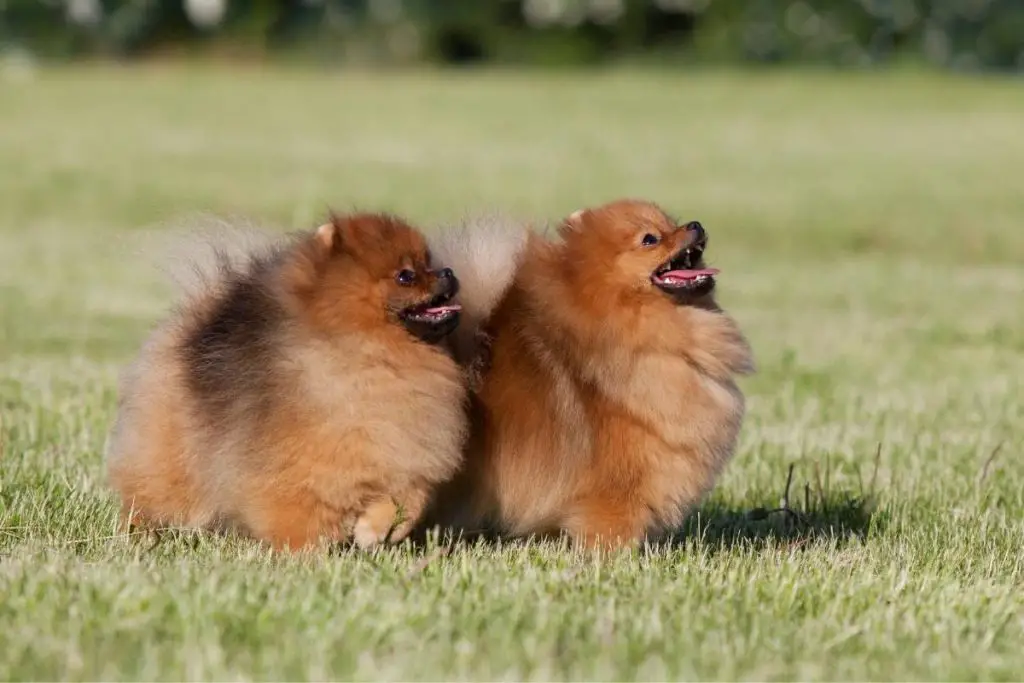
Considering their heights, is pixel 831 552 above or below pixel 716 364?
below

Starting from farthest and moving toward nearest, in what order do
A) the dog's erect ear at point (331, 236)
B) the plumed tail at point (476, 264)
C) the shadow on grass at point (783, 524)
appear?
1. the shadow on grass at point (783, 524)
2. the plumed tail at point (476, 264)
3. the dog's erect ear at point (331, 236)

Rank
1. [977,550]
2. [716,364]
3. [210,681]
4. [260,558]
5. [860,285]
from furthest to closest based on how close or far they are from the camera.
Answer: [860,285]
[977,550]
[716,364]
[260,558]
[210,681]

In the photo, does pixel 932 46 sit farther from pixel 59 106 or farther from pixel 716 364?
pixel 716 364

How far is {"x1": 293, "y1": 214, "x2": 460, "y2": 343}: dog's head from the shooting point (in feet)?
16.6

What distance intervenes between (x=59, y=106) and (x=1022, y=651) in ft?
95.8

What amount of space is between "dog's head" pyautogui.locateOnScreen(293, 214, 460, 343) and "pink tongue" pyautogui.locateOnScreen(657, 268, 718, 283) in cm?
75

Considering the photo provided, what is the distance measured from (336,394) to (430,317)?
0.39m

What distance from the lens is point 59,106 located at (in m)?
31.1

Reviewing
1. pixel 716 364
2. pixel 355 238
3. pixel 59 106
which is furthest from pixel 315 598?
pixel 59 106

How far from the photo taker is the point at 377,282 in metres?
5.08

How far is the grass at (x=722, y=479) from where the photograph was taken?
415 centimetres

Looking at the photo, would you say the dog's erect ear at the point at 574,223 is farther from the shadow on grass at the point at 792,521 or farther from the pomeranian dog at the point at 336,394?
the shadow on grass at the point at 792,521

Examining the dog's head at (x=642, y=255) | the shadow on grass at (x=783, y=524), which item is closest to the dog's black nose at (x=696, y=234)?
the dog's head at (x=642, y=255)

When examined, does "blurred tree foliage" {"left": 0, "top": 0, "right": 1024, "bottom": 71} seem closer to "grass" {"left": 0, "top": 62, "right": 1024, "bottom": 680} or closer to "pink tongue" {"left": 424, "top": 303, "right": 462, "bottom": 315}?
"grass" {"left": 0, "top": 62, "right": 1024, "bottom": 680}
